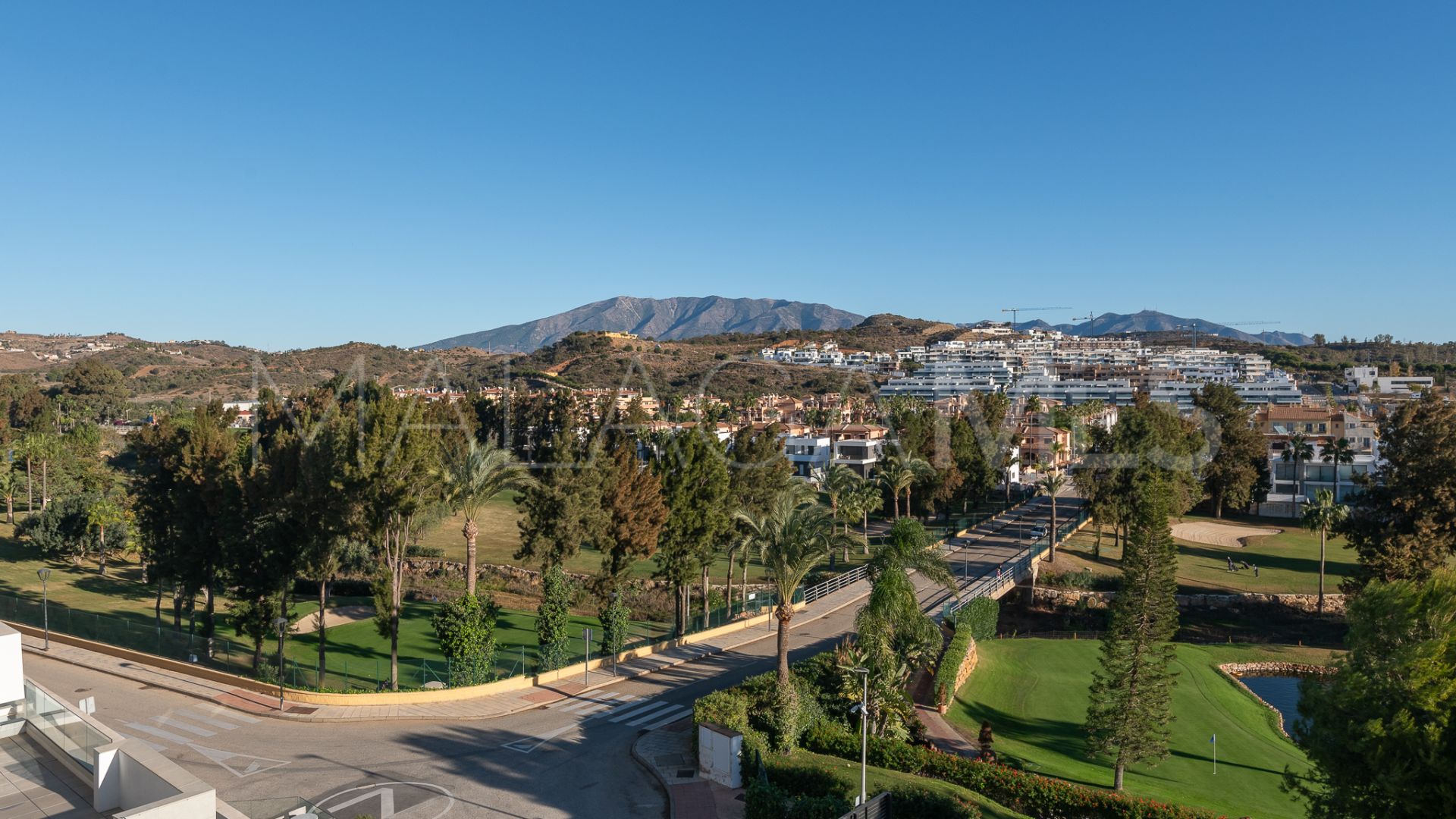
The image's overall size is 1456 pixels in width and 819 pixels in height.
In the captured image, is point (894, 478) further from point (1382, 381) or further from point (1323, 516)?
point (1382, 381)

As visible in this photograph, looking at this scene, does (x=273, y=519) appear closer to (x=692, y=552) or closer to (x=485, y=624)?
(x=485, y=624)

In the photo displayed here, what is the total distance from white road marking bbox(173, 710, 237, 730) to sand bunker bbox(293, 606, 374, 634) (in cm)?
1413

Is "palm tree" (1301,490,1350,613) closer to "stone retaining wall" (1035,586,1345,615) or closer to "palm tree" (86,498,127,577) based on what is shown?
"stone retaining wall" (1035,586,1345,615)

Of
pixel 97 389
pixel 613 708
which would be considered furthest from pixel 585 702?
pixel 97 389

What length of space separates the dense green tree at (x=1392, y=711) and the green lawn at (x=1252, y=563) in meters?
29.9

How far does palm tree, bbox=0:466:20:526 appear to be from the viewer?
192ft

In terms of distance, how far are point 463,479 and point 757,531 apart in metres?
10.0

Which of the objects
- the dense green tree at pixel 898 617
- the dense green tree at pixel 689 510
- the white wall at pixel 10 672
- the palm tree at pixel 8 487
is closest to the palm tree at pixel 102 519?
the palm tree at pixel 8 487

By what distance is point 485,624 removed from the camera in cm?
2605

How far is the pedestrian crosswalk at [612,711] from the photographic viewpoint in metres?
22.3

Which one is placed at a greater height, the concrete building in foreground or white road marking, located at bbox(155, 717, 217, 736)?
the concrete building in foreground

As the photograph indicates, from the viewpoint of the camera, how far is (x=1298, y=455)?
68.1 m

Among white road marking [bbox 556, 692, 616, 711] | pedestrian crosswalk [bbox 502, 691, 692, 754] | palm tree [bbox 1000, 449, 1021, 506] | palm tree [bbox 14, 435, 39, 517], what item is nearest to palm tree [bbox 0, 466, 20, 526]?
palm tree [bbox 14, 435, 39, 517]

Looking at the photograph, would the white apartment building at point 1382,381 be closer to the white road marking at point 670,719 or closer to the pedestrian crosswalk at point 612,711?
the white road marking at point 670,719
